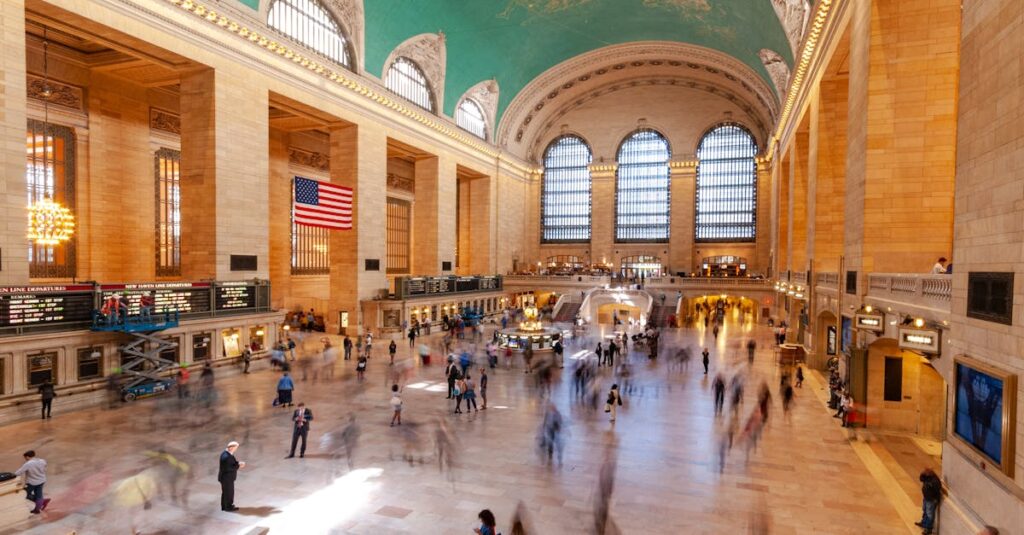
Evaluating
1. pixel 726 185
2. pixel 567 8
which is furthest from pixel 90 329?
pixel 726 185

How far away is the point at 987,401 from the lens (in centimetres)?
652

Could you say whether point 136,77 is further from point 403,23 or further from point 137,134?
point 403,23

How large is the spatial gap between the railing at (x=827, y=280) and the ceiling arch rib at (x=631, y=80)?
20.3m

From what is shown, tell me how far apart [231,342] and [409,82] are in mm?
18310

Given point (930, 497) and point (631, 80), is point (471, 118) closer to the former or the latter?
point (631, 80)

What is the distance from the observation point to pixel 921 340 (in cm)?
872

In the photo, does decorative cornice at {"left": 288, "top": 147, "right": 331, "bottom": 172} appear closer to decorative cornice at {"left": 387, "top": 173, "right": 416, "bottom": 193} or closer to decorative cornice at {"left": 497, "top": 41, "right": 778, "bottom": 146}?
decorative cornice at {"left": 387, "top": 173, "right": 416, "bottom": 193}

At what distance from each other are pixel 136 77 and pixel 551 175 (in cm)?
3412

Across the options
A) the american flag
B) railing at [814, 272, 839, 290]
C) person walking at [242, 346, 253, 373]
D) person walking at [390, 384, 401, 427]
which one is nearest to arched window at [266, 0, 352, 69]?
the american flag

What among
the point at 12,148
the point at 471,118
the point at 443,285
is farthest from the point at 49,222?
the point at 471,118

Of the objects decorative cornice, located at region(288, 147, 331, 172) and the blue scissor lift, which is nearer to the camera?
the blue scissor lift

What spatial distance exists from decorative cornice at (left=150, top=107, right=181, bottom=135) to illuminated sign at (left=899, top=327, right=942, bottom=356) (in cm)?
2466

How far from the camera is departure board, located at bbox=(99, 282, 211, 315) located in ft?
47.4

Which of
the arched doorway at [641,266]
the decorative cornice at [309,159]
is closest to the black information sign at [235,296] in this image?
the decorative cornice at [309,159]
